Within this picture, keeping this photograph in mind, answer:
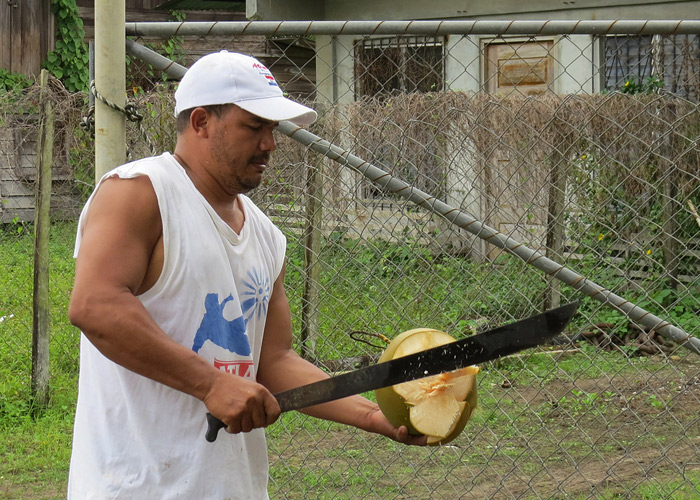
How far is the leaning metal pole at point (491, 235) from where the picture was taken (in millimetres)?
3326

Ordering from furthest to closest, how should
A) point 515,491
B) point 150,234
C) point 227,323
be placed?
point 515,491 < point 227,323 < point 150,234

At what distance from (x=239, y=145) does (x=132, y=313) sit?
54 cm

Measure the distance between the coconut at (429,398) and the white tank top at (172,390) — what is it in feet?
1.48

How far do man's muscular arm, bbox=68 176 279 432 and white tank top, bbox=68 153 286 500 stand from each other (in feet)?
0.22

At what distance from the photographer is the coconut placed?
239 centimetres

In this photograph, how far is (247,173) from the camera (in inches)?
90.4

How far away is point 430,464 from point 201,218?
319 cm

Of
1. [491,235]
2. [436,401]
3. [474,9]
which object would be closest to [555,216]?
[491,235]

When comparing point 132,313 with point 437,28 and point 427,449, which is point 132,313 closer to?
point 437,28

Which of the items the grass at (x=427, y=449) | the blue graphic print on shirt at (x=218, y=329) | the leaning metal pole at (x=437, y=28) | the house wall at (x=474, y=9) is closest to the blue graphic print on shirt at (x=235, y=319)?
the blue graphic print on shirt at (x=218, y=329)

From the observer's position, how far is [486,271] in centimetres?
558

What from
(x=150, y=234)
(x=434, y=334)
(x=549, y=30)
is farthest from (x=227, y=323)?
(x=549, y=30)

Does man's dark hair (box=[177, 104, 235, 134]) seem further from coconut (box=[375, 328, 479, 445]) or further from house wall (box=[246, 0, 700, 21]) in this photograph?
house wall (box=[246, 0, 700, 21])

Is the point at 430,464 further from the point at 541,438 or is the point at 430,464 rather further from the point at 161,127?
the point at 161,127
